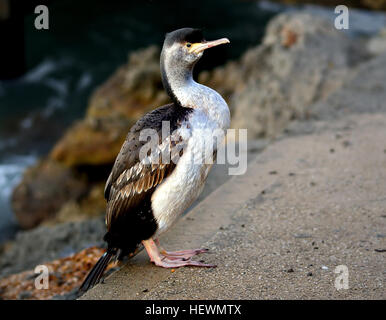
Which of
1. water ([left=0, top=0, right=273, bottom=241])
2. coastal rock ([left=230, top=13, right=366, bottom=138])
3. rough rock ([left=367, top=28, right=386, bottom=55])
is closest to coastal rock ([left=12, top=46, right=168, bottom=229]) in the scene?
water ([left=0, top=0, right=273, bottom=241])

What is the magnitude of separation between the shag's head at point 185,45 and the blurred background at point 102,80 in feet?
9.83

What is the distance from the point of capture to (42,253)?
699cm

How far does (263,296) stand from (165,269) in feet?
3.29

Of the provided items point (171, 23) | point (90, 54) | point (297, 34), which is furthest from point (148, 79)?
point (171, 23)

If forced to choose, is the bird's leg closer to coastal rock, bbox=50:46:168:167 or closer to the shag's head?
the shag's head

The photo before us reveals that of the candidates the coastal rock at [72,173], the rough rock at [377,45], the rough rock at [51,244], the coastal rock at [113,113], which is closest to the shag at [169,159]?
the rough rock at [51,244]

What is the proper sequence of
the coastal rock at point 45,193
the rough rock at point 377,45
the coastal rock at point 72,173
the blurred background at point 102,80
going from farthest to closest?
1. the rough rock at point 377,45
2. the coastal rock at point 45,193
3. the coastal rock at point 72,173
4. the blurred background at point 102,80

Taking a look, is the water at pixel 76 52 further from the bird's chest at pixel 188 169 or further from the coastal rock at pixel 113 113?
the bird's chest at pixel 188 169

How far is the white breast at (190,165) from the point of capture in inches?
166

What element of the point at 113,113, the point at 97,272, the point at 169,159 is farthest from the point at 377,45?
the point at 97,272

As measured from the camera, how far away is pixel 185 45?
421cm

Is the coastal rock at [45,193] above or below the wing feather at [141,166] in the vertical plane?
below

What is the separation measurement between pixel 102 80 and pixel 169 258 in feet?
55.1

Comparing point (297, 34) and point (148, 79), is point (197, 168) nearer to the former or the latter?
point (297, 34)
